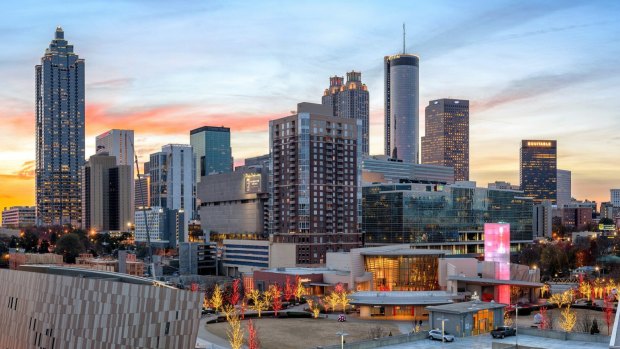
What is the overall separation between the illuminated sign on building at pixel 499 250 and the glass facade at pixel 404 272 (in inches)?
626

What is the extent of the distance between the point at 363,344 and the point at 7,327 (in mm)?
36445

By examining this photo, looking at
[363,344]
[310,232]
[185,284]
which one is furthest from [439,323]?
[310,232]

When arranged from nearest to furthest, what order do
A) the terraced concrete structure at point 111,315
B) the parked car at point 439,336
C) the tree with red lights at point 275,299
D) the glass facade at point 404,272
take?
the terraced concrete structure at point 111,315, the parked car at point 439,336, the tree with red lights at point 275,299, the glass facade at point 404,272

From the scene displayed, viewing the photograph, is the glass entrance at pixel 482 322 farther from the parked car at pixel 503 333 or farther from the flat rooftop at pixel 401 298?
the flat rooftop at pixel 401 298

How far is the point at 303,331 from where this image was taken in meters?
96.6

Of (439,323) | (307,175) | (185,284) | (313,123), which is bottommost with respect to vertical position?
(185,284)

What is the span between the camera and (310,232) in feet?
638

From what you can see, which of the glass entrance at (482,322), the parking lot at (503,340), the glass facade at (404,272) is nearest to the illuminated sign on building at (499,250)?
the glass facade at (404,272)

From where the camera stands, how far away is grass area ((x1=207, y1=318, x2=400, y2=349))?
87.4 m

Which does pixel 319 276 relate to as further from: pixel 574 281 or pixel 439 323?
pixel 439 323

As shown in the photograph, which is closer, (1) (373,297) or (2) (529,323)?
(2) (529,323)

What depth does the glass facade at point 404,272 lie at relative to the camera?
135 metres

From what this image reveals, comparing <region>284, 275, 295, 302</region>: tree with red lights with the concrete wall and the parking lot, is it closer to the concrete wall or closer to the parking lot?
the concrete wall

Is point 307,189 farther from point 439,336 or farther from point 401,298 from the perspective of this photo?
point 439,336
